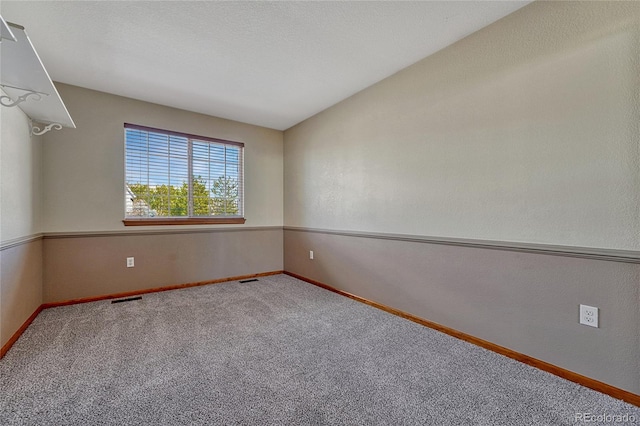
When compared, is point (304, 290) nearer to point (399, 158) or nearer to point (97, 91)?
point (399, 158)

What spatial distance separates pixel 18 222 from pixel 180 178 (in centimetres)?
163

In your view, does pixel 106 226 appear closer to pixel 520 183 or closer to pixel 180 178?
pixel 180 178

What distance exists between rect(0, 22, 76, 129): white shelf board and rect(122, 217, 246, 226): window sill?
4.35 ft

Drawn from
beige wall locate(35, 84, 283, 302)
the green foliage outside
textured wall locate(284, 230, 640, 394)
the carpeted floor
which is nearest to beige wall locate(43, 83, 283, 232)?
beige wall locate(35, 84, 283, 302)

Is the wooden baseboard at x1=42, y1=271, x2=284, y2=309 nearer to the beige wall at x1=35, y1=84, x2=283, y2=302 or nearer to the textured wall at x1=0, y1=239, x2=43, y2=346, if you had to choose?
the beige wall at x1=35, y1=84, x2=283, y2=302

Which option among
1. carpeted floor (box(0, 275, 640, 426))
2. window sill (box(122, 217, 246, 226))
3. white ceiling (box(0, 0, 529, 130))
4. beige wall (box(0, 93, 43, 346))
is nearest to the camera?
carpeted floor (box(0, 275, 640, 426))

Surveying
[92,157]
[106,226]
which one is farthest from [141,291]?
[92,157]

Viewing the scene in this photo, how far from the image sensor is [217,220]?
12.8 ft

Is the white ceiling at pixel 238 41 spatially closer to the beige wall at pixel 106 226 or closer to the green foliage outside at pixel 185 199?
the beige wall at pixel 106 226

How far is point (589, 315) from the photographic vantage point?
1598 mm

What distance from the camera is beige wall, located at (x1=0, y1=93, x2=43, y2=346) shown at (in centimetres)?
197

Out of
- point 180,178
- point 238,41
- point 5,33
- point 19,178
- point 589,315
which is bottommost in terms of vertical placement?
point 589,315

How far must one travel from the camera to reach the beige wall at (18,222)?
1971mm

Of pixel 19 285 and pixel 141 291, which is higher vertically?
pixel 19 285
